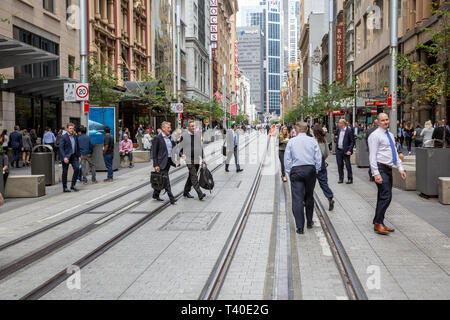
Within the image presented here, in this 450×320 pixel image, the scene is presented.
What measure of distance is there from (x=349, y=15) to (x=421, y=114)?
30.2 m

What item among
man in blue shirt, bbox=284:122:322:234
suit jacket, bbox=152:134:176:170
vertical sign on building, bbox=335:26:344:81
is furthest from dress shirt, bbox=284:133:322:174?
vertical sign on building, bbox=335:26:344:81

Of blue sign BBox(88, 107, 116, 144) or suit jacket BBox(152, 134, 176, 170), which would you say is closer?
suit jacket BBox(152, 134, 176, 170)

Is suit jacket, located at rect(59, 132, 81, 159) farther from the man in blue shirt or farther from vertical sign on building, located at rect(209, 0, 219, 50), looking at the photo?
vertical sign on building, located at rect(209, 0, 219, 50)

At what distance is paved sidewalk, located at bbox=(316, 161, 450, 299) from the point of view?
5.38 meters

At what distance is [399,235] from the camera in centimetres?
802

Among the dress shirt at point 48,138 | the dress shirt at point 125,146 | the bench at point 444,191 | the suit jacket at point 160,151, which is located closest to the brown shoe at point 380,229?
the bench at point 444,191

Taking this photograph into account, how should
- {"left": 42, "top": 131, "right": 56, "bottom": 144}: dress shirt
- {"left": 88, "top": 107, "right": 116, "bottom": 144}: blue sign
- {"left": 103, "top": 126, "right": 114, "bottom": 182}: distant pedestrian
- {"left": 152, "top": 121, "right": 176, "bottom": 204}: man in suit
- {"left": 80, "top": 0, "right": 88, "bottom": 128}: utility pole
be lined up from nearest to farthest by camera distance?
{"left": 152, "top": 121, "right": 176, "bottom": 204}: man in suit, {"left": 103, "top": 126, "right": 114, "bottom": 182}: distant pedestrian, {"left": 80, "top": 0, "right": 88, "bottom": 128}: utility pole, {"left": 88, "top": 107, "right": 116, "bottom": 144}: blue sign, {"left": 42, "top": 131, "right": 56, "bottom": 144}: dress shirt

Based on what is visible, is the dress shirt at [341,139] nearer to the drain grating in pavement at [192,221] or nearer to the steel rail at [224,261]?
the steel rail at [224,261]

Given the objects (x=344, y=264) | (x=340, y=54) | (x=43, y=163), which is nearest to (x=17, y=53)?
(x=43, y=163)

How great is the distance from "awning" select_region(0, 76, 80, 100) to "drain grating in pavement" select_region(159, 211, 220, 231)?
1287 cm

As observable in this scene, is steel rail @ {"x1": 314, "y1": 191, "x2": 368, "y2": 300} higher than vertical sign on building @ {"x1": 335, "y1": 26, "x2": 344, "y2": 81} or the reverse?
the reverse

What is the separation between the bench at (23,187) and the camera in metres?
13.0
